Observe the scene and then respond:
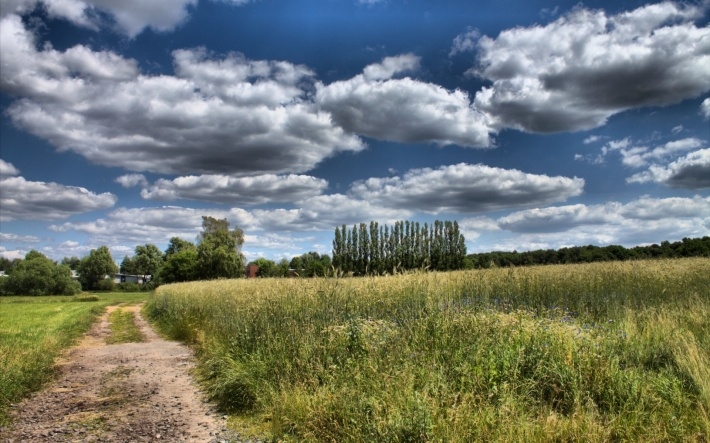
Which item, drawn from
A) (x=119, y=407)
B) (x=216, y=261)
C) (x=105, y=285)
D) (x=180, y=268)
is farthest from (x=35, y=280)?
(x=119, y=407)

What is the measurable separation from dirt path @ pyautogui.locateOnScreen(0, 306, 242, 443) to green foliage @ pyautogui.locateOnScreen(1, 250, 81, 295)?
69025mm

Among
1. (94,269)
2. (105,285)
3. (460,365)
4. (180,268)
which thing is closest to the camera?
(460,365)

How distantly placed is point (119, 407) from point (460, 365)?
5.47m

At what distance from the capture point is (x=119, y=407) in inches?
274

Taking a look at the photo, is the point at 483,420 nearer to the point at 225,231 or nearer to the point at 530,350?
the point at 530,350

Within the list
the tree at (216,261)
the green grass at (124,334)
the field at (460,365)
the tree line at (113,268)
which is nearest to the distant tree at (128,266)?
the tree line at (113,268)

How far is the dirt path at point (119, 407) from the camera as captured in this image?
18.8 ft

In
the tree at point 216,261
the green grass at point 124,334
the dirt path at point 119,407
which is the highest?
the tree at point 216,261

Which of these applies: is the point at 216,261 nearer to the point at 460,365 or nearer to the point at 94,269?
the point at 94,269

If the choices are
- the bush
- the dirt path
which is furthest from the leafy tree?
the dirt path

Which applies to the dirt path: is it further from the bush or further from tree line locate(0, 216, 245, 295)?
the bush

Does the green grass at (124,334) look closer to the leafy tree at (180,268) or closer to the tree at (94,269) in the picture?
the leafy tree at (180,268)

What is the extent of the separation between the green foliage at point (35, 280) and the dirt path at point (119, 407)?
226ft

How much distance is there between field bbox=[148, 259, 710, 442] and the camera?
4355mm
